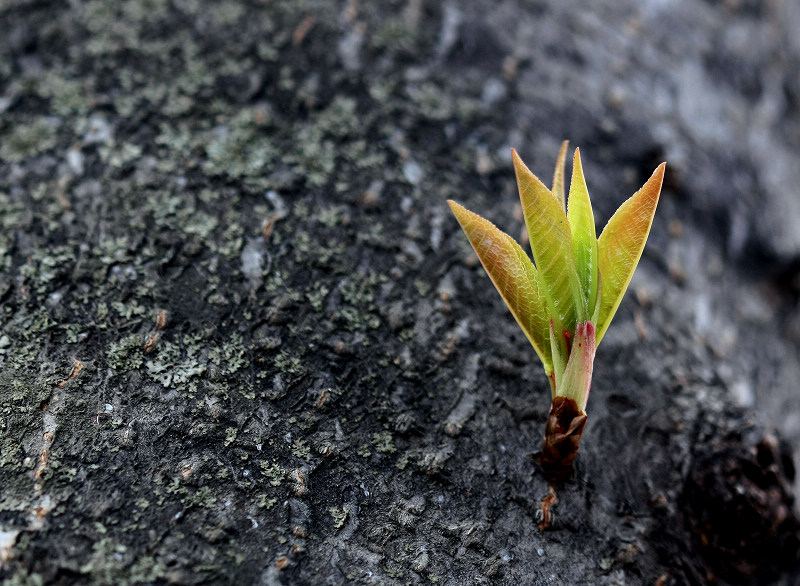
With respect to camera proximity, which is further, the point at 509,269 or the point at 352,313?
the point at 352,313

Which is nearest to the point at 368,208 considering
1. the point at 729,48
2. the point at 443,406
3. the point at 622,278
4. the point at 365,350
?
the point at 365,350

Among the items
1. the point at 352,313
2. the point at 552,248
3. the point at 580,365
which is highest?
the point at 552,248

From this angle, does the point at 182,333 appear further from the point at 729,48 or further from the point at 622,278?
the point at 729,48

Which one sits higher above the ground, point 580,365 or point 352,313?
point 580,365

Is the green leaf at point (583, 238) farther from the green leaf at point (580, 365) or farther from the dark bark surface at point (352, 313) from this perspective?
the dark bark surface at point (352, 313)

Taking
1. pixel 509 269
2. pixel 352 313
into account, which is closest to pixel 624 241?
pixel 509 269

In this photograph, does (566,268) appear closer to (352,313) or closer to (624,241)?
(624,241)

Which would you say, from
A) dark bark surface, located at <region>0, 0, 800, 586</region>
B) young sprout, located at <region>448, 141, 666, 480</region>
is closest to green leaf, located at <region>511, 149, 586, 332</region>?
young sprout, located at <region>448, 141, 666, 480</region>
